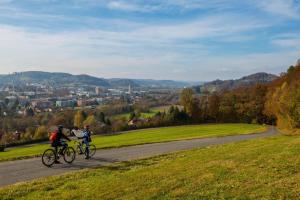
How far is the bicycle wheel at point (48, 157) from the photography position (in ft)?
68.0

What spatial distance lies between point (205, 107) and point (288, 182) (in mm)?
85492

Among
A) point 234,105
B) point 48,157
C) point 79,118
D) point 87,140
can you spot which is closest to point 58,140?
point 48,157

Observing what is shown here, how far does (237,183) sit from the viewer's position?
12328 millimetres

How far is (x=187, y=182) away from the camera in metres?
13.0

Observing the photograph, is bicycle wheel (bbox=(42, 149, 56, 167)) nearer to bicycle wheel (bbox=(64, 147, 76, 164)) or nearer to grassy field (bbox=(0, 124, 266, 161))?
bicycle wheel (bbox=(64, 147, 76, 164))

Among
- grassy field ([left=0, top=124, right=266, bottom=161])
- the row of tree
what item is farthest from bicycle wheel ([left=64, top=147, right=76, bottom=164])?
the row of tree

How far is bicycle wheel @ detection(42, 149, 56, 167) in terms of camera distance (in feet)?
68.0

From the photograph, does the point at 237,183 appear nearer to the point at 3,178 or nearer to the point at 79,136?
the point at 3,178

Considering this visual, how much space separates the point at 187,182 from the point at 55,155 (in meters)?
9.74

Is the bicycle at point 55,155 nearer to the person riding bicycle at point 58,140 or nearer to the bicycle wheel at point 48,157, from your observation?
the bicycle wheel at point 48,157

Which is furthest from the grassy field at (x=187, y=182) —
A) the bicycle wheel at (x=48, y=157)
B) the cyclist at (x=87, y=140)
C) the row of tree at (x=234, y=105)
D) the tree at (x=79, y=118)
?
the tree at (x=79, y=118)

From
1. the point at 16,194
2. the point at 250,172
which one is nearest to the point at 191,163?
the point at 250,172

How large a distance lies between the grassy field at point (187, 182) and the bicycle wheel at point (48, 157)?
167 inches

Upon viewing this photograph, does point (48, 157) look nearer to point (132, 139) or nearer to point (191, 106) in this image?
point (132, 139)
